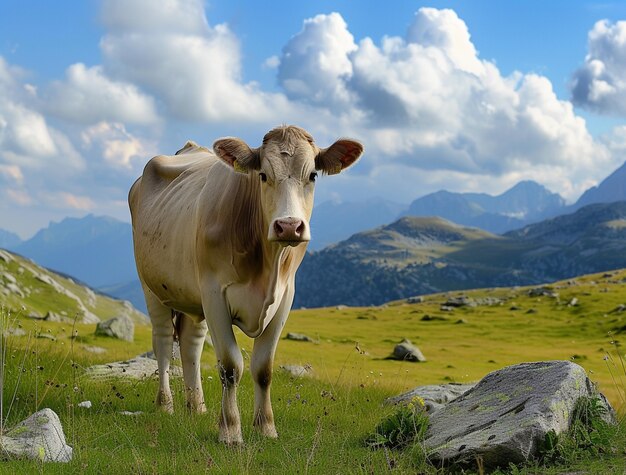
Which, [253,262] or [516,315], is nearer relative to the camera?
[253,262]

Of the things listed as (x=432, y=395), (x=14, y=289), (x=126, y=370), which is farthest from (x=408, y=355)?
(x=14, y=289)

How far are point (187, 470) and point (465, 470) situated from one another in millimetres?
3436

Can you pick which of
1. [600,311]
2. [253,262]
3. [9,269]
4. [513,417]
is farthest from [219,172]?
[9,269]

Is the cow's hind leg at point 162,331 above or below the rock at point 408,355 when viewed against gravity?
above

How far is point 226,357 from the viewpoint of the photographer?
9812mm

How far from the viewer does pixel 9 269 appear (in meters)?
140

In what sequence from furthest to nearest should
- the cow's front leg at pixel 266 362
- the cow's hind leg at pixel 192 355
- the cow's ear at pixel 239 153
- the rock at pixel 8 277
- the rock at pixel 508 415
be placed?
the rock at pixel 8 277, the cow's hind leg at pixel 192 355, the cow's front leg at pixel 266 362, the cow's ear at pixel 239 153, the rock at pixel 508 415

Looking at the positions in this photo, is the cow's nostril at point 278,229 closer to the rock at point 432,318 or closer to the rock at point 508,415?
the rock at point 508,415

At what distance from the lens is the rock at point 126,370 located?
15.1 meters

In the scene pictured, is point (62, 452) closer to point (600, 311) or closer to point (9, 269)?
point (600, 311)

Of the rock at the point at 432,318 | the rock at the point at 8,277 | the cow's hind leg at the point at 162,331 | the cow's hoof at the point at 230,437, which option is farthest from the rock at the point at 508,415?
the rock at the point at 8,277

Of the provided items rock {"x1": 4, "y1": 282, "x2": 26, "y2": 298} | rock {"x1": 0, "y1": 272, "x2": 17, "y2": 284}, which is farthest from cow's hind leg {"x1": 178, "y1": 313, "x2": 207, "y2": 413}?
rock {"x1": 0, "y1": 272, "x2": 17, "y2": 284}

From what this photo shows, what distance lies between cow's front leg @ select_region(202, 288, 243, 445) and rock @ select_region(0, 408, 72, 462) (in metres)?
2.19

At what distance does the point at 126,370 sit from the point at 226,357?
23.4 ft
